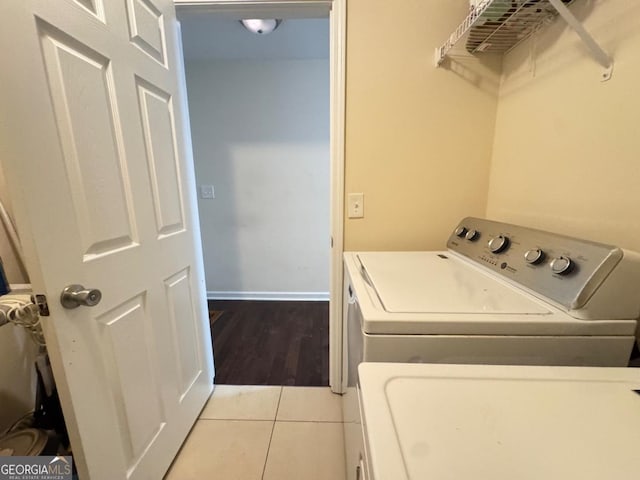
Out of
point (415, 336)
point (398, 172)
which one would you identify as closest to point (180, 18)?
point (398, 172)

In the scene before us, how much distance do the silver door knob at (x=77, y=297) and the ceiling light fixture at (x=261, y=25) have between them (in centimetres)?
195

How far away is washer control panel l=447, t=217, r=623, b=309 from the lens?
2.15 feet

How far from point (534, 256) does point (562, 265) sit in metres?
0.10

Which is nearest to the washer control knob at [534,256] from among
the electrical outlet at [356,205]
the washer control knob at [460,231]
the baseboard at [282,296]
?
the washer control knob at [460,231]

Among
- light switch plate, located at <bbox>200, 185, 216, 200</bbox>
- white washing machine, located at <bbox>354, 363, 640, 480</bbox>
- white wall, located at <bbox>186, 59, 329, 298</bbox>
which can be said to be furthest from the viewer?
light switch plate, located at <bbox>200, 185, 216, 200</bbox>

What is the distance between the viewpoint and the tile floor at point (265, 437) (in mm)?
1237

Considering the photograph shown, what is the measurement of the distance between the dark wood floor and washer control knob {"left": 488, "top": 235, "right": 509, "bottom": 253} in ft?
4.32

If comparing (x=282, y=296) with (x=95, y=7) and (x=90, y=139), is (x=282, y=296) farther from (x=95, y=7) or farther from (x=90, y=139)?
(x=95, y=7)

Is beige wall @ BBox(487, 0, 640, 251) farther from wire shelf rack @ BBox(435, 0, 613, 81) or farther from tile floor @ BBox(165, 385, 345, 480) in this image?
tile floor @ BBox(165, 385, 345, 480)

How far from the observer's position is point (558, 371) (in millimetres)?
567

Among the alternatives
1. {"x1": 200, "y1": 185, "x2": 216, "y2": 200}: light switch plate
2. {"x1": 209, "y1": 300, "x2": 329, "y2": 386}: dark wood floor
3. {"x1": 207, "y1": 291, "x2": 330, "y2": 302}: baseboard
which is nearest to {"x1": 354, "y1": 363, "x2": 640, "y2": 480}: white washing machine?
{"x1": 209, "y1": 300, "x2": 329, "y2": 386}: dark wood floor

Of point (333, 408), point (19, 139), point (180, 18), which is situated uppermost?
point (180, 18)

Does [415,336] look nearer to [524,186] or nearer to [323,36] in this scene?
[524,186]

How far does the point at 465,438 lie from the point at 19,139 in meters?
1.09
